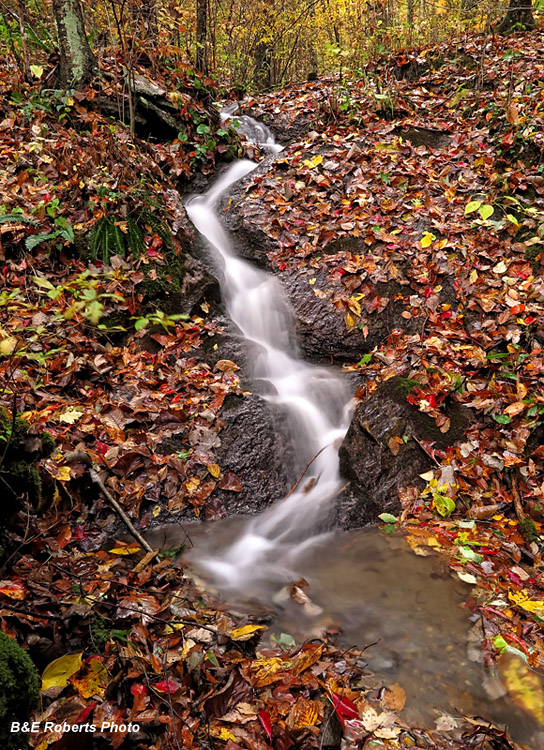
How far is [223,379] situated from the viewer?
15.8 feet

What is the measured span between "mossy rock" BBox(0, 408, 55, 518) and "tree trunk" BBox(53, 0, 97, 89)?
6296 mm

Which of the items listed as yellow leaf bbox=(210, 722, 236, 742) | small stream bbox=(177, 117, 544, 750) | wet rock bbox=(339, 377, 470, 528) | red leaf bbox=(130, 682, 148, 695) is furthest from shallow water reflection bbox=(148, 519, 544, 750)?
red leaf bbox=(130, 682, 148, 695)

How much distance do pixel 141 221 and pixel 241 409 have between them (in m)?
2.68

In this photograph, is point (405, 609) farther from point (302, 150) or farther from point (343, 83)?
point (343, 83)

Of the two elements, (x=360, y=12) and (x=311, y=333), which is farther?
(x=360, y=12)

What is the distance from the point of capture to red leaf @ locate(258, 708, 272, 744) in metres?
1.95

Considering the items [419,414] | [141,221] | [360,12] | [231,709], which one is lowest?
[419,414]

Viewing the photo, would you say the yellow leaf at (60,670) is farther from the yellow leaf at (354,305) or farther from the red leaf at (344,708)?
the yellow leaf at (354,305)

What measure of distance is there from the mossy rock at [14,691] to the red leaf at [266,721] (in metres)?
0.96

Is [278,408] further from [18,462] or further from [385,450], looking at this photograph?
[18,462]

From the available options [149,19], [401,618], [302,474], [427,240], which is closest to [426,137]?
[427,240]

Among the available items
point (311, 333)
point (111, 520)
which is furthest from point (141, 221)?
point (111, 520)

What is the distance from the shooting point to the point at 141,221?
535 centimetres

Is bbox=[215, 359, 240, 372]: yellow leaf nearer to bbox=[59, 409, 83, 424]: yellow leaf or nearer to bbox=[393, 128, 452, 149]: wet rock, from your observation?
bbox=[59, 409, 83, 424]: yellow leaf
